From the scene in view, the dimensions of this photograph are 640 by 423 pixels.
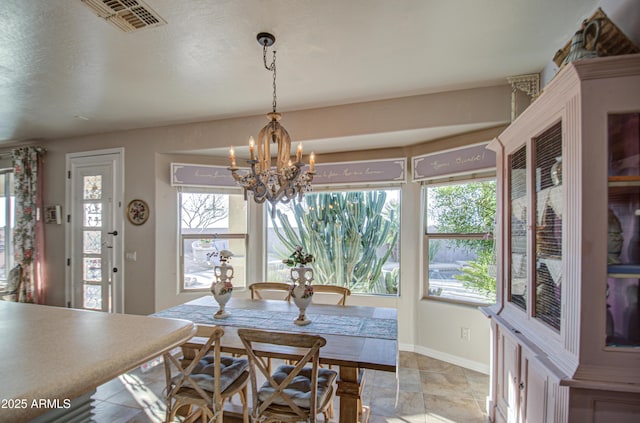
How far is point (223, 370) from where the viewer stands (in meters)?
2.01

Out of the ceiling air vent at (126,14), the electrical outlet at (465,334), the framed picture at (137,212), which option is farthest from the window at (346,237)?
the ceiling air vent at (126,14)

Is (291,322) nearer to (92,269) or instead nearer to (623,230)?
(623,230)

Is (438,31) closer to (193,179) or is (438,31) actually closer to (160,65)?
(160,65)

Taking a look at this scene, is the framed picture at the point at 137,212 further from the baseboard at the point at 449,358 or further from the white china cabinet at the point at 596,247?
the white china cabinet at the point at 596,247

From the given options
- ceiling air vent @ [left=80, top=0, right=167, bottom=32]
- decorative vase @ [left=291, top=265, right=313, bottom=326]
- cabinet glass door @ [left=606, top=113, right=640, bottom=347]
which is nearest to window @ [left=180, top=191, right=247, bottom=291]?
decorative vase @ [left=291, top=265, right=313, bottom=326]

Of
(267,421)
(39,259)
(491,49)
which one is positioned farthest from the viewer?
(39,259)

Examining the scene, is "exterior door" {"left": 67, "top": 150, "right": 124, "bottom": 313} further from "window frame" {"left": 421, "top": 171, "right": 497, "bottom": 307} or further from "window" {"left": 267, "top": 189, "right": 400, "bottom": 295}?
"window frame" {"left": 421, "top": 171, "right": 497, "bottom": 307}

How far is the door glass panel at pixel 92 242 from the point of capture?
425 cm

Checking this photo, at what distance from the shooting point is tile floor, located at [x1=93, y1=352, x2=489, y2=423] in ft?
7.58

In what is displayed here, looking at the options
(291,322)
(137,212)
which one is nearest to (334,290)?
(291,322)

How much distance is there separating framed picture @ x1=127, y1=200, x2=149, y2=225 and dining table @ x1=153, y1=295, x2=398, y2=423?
1.75 metres

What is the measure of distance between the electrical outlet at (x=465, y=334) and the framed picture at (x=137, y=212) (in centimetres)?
401

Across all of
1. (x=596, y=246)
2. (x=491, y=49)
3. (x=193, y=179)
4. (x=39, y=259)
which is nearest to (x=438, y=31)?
(x=491, y=49)

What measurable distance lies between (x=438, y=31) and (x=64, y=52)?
8.74ft
